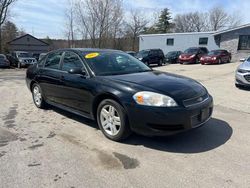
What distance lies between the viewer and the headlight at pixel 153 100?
3578mm

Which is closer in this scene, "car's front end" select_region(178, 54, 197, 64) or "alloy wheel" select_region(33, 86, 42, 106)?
"alloy wheel" select_region(33, 86, 42, 106)

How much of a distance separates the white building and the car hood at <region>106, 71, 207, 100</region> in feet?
94.6

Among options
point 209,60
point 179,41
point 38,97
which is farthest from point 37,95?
point 179,41

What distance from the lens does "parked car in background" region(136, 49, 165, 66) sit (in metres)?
22.5

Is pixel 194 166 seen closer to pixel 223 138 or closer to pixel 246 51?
pixel 223 138

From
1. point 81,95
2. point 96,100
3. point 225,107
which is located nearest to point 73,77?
point 81,95

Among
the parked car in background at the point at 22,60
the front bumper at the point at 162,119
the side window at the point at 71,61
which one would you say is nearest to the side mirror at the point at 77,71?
the side window at the point at 71,61

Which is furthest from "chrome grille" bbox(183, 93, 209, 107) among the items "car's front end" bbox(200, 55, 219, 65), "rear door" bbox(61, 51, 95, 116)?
"car's front end" bbox(200, 55, 219, 65)

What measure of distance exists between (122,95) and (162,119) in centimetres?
73

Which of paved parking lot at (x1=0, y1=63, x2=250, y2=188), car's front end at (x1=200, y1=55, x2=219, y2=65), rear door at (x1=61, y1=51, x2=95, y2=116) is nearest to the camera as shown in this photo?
paved parking lot at (x1=0, y1=63, x2=250, y2=188)

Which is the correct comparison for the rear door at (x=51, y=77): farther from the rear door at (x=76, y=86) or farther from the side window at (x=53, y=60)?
the rear door at (x=76, y=86)

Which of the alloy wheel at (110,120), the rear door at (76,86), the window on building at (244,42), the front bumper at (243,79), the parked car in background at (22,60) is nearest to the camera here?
the alloy wheel at (110,120)

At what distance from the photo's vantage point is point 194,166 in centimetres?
325

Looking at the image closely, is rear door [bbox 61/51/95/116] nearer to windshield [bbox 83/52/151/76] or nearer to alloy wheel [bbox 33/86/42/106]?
windshield [bbox 83/52/151/76]
